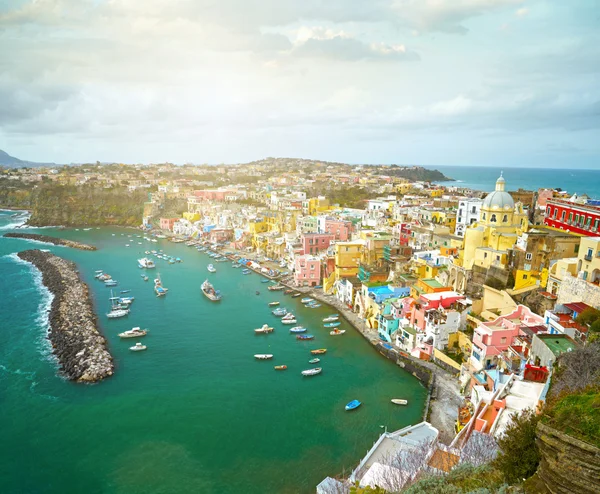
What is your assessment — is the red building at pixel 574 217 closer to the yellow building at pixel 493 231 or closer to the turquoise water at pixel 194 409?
the yellow building at pixel 493 231

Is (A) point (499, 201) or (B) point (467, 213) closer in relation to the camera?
(A) point (499, 201)

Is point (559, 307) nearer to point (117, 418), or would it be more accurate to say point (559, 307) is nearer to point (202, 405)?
point (202, 405)

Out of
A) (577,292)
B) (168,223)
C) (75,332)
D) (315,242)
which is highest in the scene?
(577,292)

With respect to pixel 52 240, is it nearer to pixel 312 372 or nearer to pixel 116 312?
pixel 116 312

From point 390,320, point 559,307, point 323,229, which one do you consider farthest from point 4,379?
point 323,229

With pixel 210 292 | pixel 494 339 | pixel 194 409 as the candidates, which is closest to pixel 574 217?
pixel 494 339

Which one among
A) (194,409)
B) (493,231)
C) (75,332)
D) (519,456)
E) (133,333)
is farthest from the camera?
(133,333)

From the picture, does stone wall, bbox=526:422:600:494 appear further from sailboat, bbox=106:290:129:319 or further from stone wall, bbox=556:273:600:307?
sailboat, bbox=106:290:129:319

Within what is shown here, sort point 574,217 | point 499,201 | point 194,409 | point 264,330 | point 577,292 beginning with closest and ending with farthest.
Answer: point 194,409, point 577,292, point 499,201, point 264,330, point 574,217
